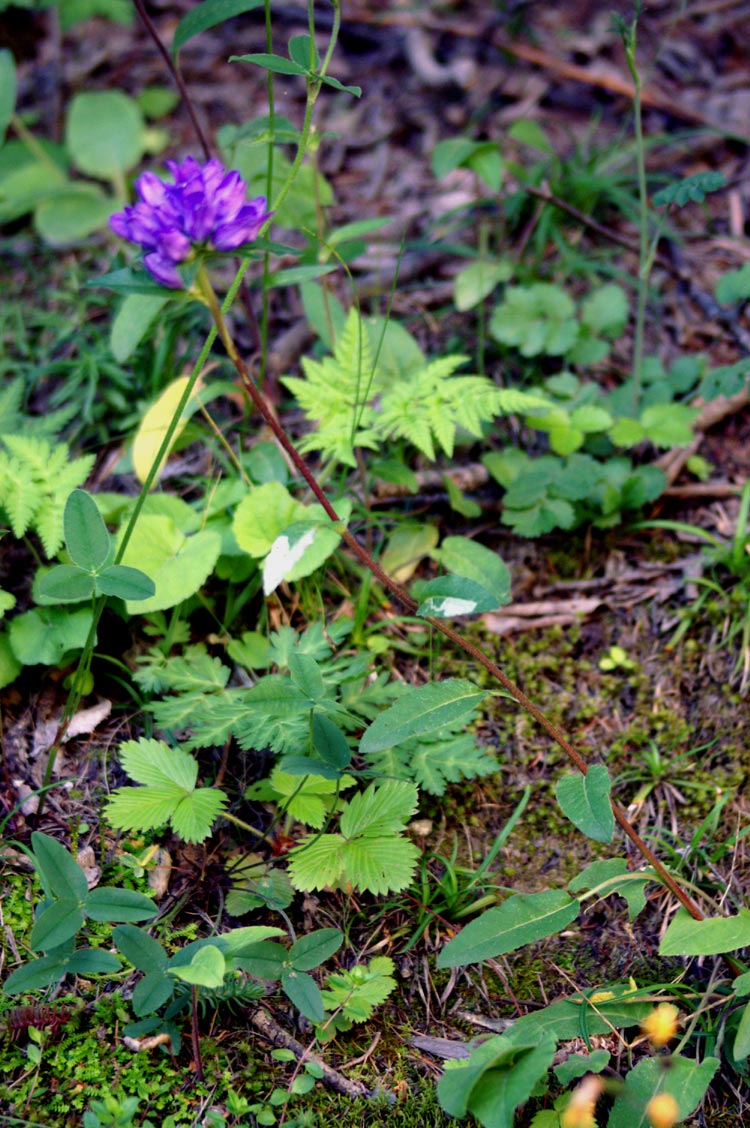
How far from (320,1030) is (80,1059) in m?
0.41

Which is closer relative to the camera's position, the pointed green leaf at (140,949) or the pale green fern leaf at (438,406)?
the pointed green leaf at (140,949)

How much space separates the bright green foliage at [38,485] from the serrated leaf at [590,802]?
1.23 meters

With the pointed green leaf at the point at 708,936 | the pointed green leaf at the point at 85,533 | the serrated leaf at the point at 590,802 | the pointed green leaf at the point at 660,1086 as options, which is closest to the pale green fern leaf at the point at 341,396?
the pointed green leaf at the point at 85,533

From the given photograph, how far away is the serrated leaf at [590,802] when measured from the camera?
1.47 metres

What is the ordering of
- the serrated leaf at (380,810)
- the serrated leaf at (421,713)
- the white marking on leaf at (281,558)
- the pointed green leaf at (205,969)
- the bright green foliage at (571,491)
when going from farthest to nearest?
1. the bright green foliage at (571,491)
2. the serrated leaf at (380,810)
3. the white marking on leaf at (281,558)
4. the serrated leaf at (421,713)
5. the pointed green leaf at (205,969)

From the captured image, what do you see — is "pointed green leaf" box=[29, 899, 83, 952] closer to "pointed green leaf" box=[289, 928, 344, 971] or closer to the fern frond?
"pointed green leaf" box=[289, 928, 344, 971]

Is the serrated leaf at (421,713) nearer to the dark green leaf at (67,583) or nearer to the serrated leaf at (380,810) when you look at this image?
the serrated leaf at (380,810)

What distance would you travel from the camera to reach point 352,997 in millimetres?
1606

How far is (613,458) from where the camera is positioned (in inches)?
96.4

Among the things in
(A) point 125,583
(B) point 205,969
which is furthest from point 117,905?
(A) point 125,583

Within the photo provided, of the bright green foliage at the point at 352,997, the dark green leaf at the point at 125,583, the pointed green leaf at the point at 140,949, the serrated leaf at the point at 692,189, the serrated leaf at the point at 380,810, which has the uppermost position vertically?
the serrated leaf at the point at 692,189

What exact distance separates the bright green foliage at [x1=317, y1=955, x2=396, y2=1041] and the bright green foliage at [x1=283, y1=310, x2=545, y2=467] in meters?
1.07

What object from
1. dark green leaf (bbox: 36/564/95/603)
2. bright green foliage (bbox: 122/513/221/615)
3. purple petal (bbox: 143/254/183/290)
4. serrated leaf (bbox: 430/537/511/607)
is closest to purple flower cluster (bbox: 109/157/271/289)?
purple petal (bbox: 143/254/183/290)

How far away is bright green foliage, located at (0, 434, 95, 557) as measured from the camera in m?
2.04
